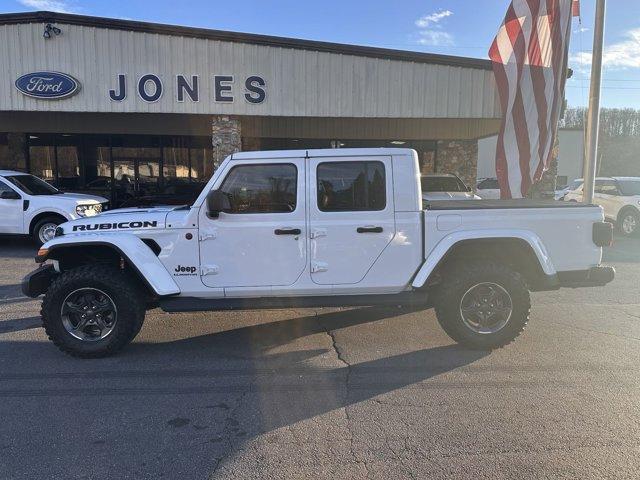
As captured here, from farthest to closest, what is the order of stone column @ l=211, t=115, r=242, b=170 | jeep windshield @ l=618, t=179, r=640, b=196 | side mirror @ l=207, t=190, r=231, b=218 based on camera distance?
jeep windshield @ l=618, t=179, r=640, b=196, stone column @ l=211, t=115, r=242, b=170, side mirror @ l=207, t=190, r=231, b=218

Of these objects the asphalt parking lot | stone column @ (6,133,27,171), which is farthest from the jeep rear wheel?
stone column @ (6,133,27,171)

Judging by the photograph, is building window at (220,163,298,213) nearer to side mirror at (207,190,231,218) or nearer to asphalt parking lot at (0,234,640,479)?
side mirror at (207,190,231,218)

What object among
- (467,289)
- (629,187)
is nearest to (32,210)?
(467,289)

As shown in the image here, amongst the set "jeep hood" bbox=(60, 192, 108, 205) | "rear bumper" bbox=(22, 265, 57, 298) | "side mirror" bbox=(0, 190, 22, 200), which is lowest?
"rear bumper" bbox=(22, 265, 57, 298)

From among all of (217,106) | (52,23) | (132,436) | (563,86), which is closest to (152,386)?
(132,436)

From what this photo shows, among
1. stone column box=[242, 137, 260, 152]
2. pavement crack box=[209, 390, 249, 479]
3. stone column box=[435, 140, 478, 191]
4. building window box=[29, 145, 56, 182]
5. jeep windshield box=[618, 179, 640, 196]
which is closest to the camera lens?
pavement crack box=[209, 390, 249, 479]

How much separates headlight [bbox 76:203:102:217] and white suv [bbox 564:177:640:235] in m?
13.2

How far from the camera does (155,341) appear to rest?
16.7 feet

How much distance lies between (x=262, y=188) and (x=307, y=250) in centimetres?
73

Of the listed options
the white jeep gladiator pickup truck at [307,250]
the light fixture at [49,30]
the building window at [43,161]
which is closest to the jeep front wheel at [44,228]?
the light fixture at [49,30]

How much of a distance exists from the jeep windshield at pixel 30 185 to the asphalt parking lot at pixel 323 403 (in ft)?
21.2

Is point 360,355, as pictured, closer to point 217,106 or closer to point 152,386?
point 152,386

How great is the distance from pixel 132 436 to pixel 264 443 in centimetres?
89

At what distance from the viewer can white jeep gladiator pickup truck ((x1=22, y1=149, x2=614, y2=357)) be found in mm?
4551
